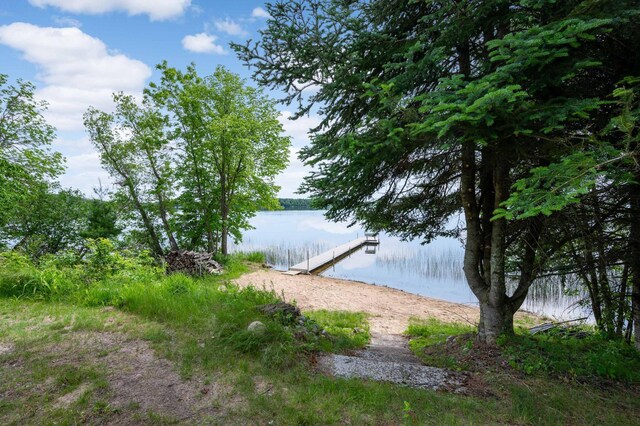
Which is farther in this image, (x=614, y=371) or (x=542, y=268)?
(x=542, y=268)

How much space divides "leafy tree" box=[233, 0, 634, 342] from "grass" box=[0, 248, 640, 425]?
151 centimetres

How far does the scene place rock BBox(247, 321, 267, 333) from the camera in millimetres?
3604

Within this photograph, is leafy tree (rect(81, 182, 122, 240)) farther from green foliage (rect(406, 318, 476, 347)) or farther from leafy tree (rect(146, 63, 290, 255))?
green foliage (rect(406, 318, 476, 347))

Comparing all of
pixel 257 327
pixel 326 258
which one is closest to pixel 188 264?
pixel 257 327

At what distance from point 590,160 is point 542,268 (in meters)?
2.29

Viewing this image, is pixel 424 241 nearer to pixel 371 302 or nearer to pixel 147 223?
pixel 371 302

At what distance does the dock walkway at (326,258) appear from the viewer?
47.5 ft

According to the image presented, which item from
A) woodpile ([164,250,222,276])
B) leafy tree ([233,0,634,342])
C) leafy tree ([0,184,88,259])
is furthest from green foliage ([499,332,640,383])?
leafy tree ([0,184,88,259])

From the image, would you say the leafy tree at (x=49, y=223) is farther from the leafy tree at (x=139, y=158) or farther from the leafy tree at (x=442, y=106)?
the leafy tree at (x=442, y=106)

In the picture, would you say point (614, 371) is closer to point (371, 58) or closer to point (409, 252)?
point (371, 58)

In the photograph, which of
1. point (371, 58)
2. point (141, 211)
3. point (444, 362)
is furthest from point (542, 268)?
point (141, 211)

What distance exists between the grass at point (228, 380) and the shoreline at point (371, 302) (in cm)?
284

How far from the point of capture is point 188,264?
31.5 ft

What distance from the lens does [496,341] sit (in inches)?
158
